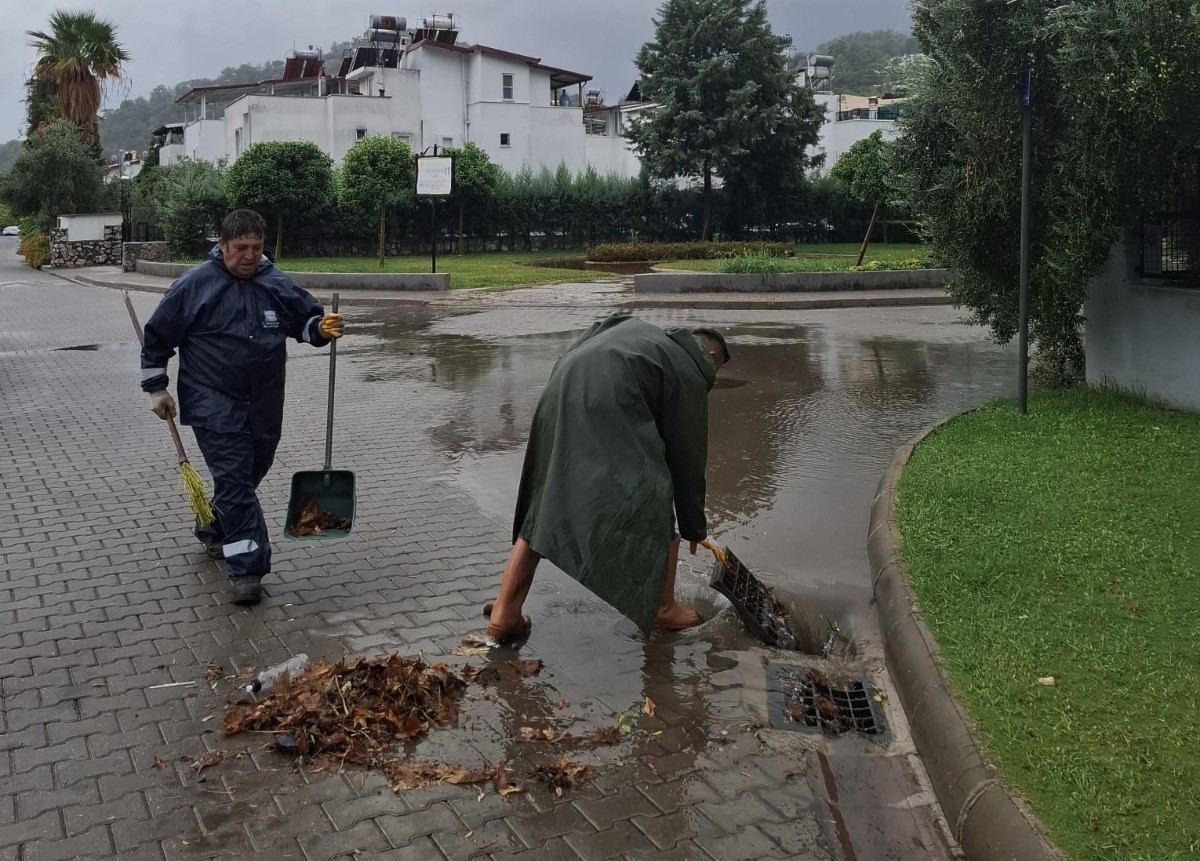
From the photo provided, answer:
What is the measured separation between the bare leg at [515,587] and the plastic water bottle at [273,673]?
832 mm

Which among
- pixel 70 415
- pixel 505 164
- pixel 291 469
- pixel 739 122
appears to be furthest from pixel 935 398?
pixel 505 164

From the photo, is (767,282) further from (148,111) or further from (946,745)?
(148,111)

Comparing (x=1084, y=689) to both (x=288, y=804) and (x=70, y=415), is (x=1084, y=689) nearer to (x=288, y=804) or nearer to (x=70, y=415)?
(x=288, y=804)

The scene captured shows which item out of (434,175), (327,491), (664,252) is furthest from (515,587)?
(664,252)

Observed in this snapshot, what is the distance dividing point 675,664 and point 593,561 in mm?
720

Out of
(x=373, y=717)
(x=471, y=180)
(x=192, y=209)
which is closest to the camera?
(x=373, y=717)

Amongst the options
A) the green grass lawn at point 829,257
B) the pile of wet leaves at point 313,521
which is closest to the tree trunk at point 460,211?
the green grass lawn at point 829,257

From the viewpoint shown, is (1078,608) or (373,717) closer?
(373,717)

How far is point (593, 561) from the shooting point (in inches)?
182

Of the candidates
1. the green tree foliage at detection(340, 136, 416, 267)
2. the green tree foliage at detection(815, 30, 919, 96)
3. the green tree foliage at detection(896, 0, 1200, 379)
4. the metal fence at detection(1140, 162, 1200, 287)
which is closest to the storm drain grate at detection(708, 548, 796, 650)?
the green tree foliage at detection(896, 0, 1200, 379)

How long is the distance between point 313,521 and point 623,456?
6.90 ft

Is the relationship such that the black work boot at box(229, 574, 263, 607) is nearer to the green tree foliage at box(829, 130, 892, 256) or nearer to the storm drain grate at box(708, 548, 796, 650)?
the storm drain grate at box(708, 548, 796, 650)

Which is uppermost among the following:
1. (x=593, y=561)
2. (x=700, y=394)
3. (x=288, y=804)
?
(x=700, y=394)

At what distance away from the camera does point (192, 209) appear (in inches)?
1308
